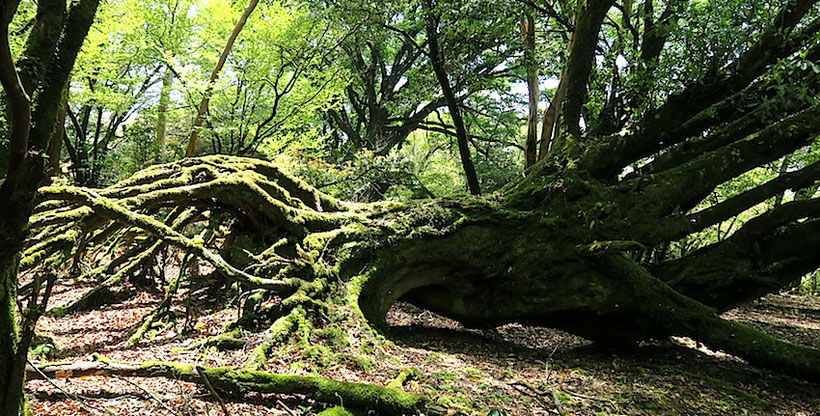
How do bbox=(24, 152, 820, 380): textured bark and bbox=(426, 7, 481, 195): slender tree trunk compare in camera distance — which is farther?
bbox=(426, 7, 481, 195): slender tree trunk

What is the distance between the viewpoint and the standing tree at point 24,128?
1663 millimetres

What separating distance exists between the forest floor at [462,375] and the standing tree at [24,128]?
29 cm

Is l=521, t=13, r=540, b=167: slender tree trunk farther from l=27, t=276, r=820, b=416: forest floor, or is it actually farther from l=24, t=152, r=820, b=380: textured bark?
l=27, t=276, r=820, b=416: forest floor

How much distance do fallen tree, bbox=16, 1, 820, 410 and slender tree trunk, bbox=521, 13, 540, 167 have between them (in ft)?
11.6

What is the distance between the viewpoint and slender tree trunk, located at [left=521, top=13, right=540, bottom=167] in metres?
9.78

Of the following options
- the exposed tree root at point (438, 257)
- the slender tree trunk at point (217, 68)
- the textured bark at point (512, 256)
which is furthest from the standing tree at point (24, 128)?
the slender tree trunk at point (217, 68)

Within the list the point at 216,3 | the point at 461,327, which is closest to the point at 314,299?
the point at 461,327

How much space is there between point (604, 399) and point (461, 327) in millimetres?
3471

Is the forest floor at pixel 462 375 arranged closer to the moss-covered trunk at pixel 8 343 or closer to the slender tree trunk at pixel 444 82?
the moss-covered trunk at pixel 8 343

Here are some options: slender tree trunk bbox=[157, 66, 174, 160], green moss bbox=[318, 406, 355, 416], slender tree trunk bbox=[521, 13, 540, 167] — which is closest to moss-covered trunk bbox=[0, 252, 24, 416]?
green moss bbox=[318, 406, 355, 416]

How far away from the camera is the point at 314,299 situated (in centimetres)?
455

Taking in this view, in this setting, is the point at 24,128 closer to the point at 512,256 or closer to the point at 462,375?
the point at 462,375

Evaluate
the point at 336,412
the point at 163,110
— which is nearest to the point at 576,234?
the point at 336,412

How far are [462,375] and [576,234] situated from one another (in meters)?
2.93
